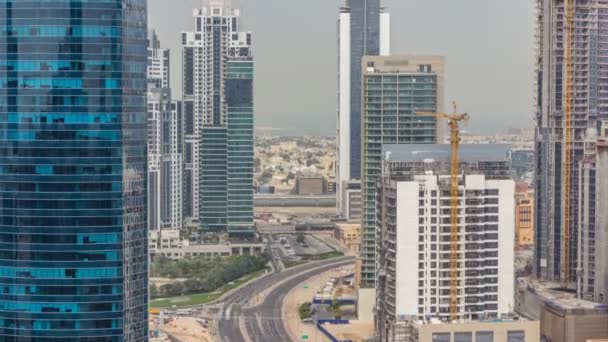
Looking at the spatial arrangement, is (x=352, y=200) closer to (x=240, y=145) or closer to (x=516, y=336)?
(x=240, y=145)

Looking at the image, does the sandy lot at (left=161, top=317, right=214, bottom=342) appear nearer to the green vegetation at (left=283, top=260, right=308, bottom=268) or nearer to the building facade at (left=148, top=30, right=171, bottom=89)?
the green vegetation at (left=283, top=260, right=308, bottom=268)

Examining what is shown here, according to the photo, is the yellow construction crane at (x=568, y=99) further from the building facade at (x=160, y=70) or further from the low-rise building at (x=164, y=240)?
the building facade at (x=160, y=70)

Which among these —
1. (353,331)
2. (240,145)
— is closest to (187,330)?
(353,331)

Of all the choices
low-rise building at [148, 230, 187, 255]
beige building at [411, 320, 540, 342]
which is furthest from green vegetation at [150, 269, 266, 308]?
beige building at [411, 320, 540, 342]

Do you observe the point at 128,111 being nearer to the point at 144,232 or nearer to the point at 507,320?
the point at 144,232

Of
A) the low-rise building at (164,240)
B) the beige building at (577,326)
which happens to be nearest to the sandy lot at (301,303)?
the low-rise building at (164,240)

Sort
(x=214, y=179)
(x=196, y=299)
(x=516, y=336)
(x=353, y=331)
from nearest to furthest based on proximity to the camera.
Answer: (x=516, y=336), (x=353, y=331), (x=196, y=299), (x=214, y=179)
